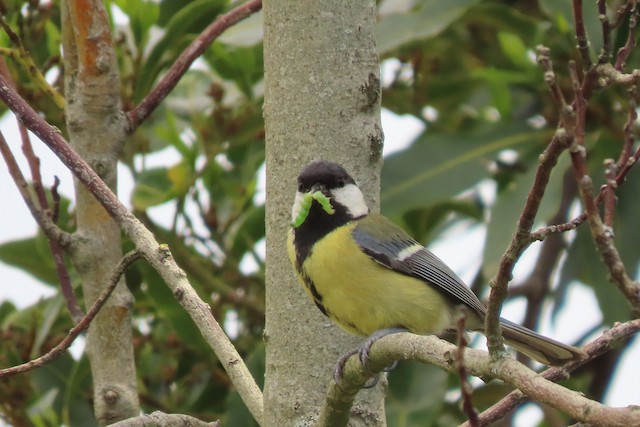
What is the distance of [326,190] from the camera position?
201 centimetres

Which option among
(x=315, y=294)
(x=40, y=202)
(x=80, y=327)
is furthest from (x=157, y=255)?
(x=40, y=202)

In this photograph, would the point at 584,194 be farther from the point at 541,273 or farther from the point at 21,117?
the point at 541,273

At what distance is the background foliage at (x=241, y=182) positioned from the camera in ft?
8.21

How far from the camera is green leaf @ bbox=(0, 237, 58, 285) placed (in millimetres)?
2699

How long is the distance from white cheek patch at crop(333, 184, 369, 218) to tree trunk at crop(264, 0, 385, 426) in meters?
0.08

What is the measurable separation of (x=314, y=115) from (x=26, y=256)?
3.92ft

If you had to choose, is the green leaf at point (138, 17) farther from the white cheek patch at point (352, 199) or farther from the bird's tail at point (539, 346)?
the bird's tail at point (539, 346)

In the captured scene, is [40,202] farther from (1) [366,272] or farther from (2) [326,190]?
(1) [366,272]

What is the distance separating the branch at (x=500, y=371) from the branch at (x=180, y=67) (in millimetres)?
837

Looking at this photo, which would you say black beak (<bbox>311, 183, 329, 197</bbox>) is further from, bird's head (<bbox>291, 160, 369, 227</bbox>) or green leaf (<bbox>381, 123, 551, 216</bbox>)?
green leaf (<bbox>381, 123, 551, 216</bbox>)

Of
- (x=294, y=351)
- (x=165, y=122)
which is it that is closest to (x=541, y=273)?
(x=165, y=122)

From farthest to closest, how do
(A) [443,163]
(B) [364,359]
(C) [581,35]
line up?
(A) [443,163] < (B) [364,359] < (C) [581,35]

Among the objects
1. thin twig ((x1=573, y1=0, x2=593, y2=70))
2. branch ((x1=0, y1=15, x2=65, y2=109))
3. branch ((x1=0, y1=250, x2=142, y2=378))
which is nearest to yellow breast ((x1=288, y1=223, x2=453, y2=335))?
branch ((x1=0, y1=250, x2=142, y2=378))

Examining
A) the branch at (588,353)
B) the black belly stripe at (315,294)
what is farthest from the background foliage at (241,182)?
the branch at (588,353)
